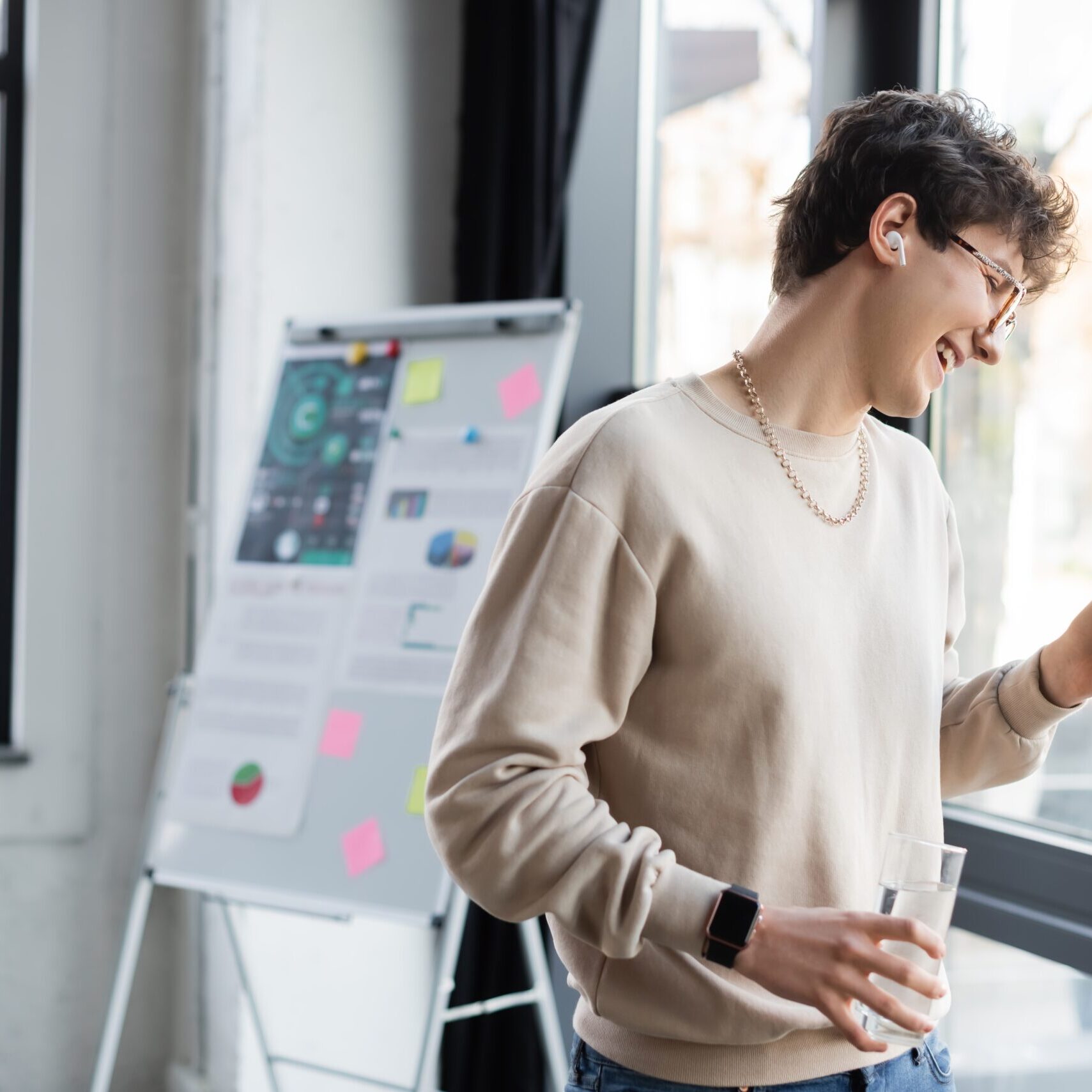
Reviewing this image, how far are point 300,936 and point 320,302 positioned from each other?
4.60ft

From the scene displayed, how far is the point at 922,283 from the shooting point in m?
1.01

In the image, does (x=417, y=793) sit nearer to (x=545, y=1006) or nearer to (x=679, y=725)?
(x=545, y=1006)

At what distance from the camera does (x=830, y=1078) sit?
1020 millimetres

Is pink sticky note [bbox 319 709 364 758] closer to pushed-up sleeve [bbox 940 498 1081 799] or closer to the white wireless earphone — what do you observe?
pushed-up sleeve [bbox 940 498 1081 799]

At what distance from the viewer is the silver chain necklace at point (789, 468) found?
1063mm

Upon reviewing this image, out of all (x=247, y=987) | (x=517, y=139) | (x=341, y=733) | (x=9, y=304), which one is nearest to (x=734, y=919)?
(x=341, y=733)

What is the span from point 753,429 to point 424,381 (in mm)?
1265

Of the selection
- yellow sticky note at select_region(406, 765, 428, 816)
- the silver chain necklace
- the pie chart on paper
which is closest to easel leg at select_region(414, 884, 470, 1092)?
yellow sticky note at select_region(406, 765, 428, 816)

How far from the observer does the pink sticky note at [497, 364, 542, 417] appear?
2133mm

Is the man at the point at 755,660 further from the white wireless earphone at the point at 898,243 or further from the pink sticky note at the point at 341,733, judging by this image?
the pink sticky note at the point at 341,733

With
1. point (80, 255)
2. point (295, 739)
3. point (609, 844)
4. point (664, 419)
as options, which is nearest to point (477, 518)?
point (295, 739)

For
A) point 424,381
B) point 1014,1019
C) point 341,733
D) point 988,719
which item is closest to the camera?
point 988,719

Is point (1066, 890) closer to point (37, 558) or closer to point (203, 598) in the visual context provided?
point (203, 598)

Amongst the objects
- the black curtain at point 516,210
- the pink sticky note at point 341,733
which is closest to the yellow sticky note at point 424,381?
the black curtain at point 516,210
